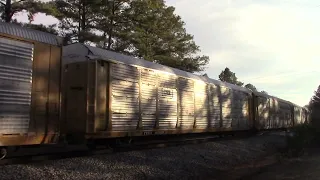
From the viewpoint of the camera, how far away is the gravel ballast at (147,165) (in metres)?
8.37

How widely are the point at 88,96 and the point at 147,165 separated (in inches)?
103

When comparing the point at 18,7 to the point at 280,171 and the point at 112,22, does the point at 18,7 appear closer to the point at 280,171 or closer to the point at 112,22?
the point at 112,22

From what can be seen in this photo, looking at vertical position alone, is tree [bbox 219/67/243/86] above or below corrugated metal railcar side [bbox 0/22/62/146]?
above

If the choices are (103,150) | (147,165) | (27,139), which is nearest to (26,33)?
(27,139)

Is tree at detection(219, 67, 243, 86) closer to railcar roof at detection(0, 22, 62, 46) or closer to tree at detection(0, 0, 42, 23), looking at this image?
tree at detection(0, 0, 42, 23)

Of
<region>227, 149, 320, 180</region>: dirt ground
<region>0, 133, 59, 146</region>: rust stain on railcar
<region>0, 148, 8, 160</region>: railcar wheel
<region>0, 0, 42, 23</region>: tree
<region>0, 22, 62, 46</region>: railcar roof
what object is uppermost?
<region>0, 0, 42, 23</region>: tree

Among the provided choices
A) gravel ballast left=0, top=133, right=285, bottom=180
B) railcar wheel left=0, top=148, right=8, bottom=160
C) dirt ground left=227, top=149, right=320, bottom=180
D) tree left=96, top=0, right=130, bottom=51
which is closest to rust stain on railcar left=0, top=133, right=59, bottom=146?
railcar wheel left=0, top=148, right=8, bottom=160

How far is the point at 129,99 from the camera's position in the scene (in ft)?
39.7

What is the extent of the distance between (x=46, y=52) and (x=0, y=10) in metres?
17.6

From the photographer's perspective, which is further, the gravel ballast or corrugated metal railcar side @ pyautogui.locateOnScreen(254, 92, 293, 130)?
corrugated metal railcar side @ pyautogui.locateOnScreen(254, 92, 293, 130)

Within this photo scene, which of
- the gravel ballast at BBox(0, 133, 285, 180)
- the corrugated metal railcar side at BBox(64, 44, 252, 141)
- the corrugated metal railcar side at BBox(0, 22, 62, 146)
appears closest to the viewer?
the corrugated metal railcar side at BBox(0, 22, 62, 146)

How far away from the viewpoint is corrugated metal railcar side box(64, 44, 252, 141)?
10664 millimetres

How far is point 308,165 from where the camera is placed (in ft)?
46.2

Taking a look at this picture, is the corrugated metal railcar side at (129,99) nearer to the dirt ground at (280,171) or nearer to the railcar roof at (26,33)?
the railcar roof at (26,33)
